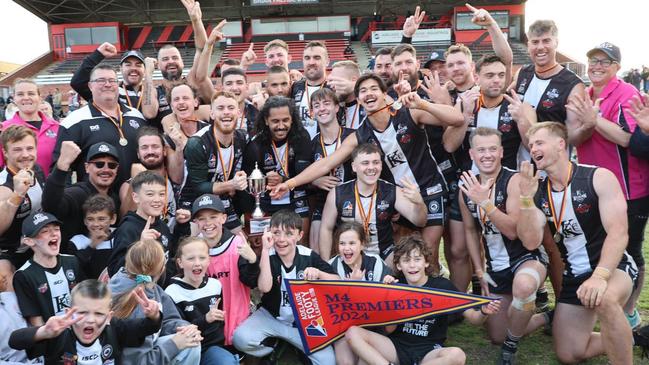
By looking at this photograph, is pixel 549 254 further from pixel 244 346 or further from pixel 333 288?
pixel 244 346

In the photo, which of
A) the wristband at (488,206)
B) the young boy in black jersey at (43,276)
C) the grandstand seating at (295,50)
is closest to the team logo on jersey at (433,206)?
the wristband at (488,206)

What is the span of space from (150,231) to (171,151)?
4.02ft

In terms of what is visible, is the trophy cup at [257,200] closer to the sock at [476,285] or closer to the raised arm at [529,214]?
the raised arm at [529,214]

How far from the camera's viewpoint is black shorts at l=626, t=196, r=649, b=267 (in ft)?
15.6

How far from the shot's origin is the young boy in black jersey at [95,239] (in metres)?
4.50

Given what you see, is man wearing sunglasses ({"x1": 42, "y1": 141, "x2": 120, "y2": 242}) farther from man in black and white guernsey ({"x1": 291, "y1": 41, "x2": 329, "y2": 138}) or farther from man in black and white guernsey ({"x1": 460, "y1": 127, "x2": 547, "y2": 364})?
man in black and white guernsey ({"x1": 460, "y1": 127, "x2": 547, "y2": 364})

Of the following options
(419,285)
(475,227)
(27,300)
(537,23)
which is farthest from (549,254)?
(27,300)

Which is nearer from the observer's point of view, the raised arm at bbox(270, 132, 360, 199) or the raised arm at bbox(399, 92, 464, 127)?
the raised arm at bbox(399, 92, 464, 127)

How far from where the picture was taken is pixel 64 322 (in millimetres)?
3090

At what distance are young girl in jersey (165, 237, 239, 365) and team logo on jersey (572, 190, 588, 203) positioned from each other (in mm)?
3080

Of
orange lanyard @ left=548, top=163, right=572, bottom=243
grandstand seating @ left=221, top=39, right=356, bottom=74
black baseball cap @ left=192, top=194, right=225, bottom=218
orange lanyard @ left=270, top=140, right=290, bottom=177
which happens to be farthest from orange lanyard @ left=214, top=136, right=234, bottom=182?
grandstand seating @ left=221, top=39, right=356, bottom=74

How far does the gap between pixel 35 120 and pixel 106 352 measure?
3.61 m

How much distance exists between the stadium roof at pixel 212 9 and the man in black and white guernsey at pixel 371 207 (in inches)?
1241

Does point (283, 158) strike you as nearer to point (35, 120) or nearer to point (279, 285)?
point (279, 285)
